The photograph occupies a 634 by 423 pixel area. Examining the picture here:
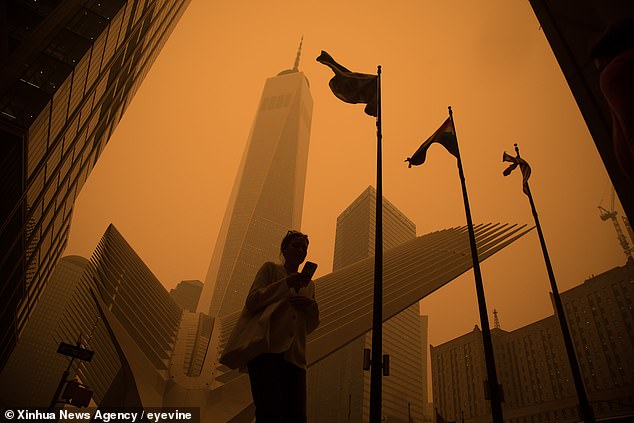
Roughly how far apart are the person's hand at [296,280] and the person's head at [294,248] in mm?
413

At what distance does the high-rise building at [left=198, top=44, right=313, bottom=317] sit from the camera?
121 m

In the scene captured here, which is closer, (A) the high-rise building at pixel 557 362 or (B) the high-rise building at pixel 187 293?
(A) the high-rise building at pixel 557 362

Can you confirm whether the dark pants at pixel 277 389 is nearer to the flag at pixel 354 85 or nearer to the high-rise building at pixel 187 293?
the flag at pixel 354 85

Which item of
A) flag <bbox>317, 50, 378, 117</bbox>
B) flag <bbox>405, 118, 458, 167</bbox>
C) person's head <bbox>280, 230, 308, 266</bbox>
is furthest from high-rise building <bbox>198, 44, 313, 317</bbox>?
person's head <bbox>280, 230, 308, 266</bbox>

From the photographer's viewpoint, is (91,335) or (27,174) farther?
(91,335)

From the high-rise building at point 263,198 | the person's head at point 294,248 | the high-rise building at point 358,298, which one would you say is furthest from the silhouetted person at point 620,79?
the high-rise building at point 263,198

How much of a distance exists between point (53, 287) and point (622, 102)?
511 ft

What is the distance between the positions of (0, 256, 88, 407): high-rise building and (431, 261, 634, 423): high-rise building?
10365cm

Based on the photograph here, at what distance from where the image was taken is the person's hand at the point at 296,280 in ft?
8.38

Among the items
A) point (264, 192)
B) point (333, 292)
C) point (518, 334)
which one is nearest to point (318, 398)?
point (518, 334)

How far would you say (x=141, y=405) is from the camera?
9.77m

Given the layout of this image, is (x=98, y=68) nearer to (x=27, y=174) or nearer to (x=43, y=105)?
(x=43, y=105)

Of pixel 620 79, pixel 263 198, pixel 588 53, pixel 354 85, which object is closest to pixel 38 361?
pixel 263 198

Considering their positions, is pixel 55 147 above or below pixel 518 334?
below
